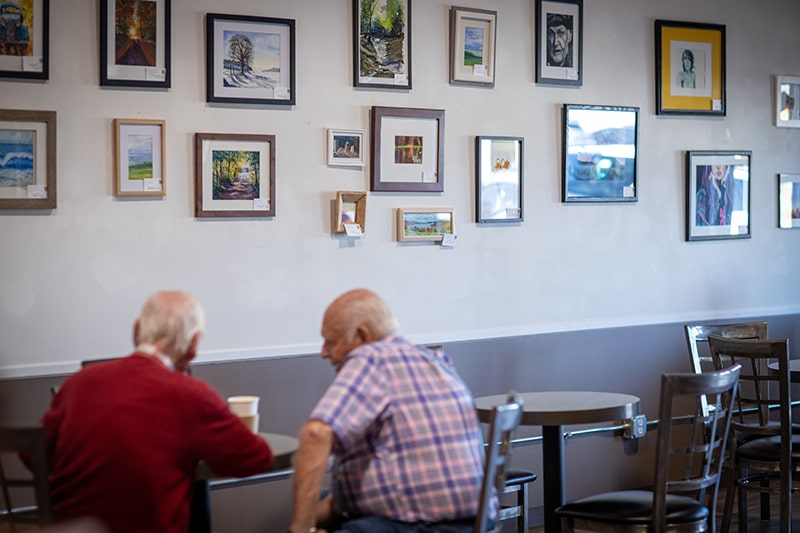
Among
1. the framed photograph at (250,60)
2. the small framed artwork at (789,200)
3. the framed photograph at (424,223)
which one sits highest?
the framed photograph at (250,60)

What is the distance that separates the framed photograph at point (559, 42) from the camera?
5305 millimetres

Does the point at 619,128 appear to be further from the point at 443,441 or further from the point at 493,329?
the point at 443,441

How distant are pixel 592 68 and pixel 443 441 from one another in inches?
127

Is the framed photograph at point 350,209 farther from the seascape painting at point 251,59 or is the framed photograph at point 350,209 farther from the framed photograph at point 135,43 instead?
the framed photograph at point 135,43

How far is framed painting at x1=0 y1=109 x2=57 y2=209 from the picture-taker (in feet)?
13.3

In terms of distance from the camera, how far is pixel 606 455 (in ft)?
18.3

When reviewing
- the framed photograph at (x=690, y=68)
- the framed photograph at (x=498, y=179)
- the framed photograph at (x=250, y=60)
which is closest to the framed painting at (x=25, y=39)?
the framed photograph at (x=250, y=60)

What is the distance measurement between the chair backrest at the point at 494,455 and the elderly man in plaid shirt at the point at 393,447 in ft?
0.11

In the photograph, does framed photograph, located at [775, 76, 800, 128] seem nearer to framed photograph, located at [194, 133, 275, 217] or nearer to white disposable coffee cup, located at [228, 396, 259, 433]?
A: framed photograph, located at [194, 133, 275, 217]

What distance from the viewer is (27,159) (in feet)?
13.4

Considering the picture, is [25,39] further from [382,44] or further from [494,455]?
[494,455]

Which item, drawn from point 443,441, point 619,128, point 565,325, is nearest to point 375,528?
point 443,441

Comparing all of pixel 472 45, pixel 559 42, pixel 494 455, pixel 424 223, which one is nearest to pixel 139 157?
pixel 424 223

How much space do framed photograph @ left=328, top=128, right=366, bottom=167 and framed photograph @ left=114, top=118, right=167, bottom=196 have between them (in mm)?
774
